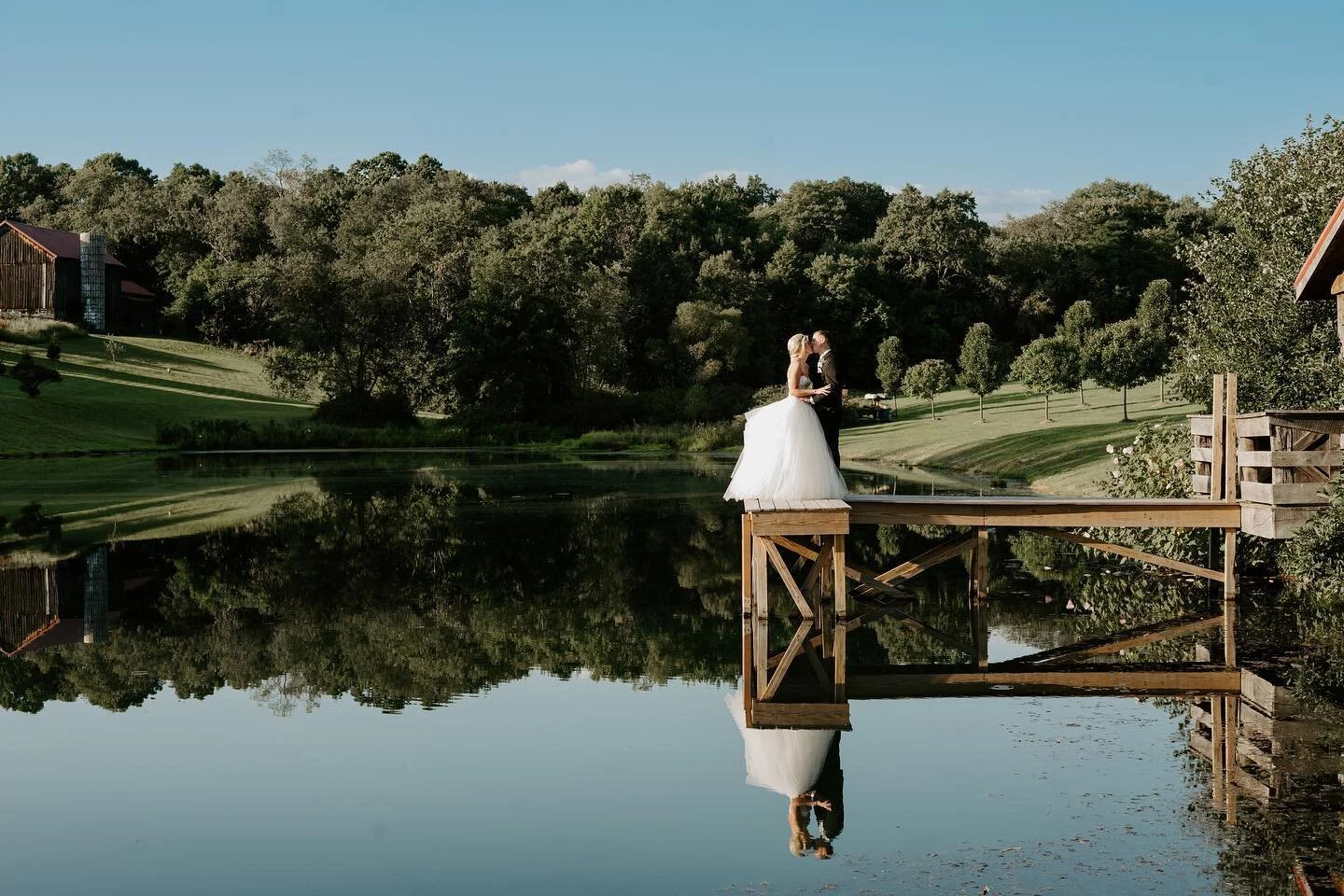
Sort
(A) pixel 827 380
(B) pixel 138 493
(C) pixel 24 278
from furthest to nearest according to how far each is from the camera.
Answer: (C) pixel 24 278, (B) pixel 138 493, (A) pixel 827 380

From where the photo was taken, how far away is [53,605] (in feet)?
57.2

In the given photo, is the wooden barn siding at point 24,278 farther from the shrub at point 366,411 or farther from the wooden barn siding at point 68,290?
the shrub at point 366,411

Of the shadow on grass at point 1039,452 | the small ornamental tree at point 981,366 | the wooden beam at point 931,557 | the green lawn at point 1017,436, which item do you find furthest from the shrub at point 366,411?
the wooden beam at point 931,557

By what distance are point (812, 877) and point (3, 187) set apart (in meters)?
106

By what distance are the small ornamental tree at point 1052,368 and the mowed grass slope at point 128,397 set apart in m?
34.2

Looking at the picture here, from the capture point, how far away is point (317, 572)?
20234 millimetres

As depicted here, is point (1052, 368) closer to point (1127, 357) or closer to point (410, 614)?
point (1127, 357)

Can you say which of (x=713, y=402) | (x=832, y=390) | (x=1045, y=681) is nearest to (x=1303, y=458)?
(x=1045, y=681)

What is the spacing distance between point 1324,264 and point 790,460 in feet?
22.0

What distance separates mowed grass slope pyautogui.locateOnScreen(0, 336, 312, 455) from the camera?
51562 mm

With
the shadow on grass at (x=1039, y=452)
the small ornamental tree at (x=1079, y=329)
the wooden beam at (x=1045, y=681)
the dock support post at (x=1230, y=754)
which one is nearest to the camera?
the dock support post at (x=1230, y=754)

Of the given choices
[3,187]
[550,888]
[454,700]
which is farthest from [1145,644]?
[3,187]

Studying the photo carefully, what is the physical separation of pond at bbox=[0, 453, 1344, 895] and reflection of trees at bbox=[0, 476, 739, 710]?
0.09 m

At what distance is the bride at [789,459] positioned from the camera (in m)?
14.0
